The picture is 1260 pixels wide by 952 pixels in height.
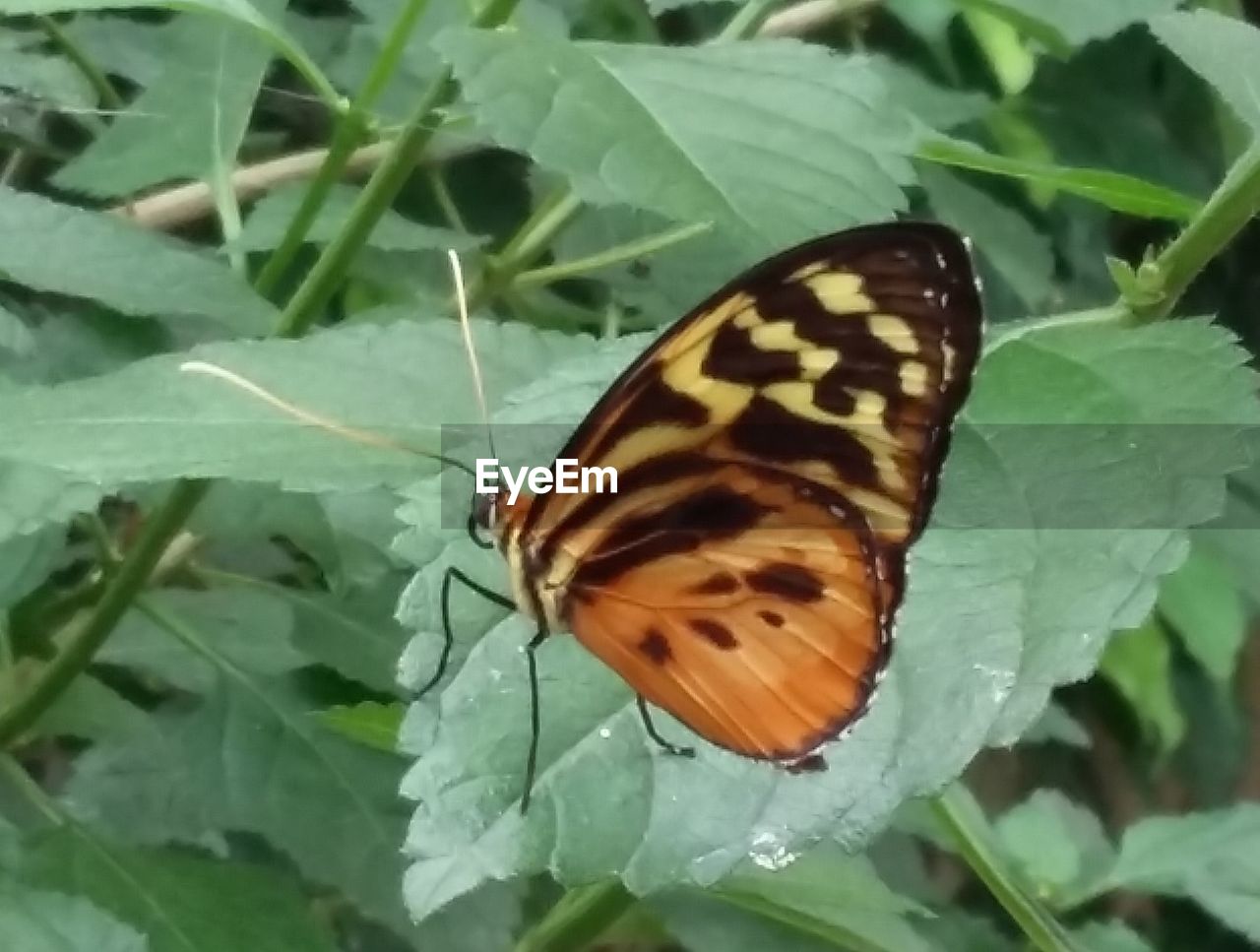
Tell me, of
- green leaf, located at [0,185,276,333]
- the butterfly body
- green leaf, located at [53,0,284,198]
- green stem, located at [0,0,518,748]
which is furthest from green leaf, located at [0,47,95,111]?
the butterfly body

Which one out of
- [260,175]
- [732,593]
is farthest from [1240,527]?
[260,175]

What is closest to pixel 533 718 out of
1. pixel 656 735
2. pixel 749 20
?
pixel 656 735

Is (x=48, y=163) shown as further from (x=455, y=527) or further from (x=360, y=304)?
(x=455, y=527)

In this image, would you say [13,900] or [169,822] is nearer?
[13,900]

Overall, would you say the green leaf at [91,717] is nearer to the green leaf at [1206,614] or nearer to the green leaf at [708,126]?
the green leaf at [708,126]

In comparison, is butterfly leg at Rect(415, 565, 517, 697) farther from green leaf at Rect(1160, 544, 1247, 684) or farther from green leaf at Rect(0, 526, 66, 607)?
green leaf at Rect(1160, 544, 1247, 684)
